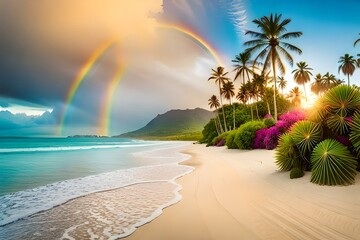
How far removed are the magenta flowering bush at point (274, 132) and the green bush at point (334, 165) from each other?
8.05m

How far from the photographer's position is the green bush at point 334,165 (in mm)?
7145

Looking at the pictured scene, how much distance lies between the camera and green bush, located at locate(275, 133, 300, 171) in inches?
360

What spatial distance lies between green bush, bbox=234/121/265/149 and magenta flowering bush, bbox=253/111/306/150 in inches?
25.5

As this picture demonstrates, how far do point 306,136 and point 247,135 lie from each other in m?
17.9

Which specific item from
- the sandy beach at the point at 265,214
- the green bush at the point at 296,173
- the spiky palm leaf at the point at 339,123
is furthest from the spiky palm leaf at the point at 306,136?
the sandy beach at the point at 265,214

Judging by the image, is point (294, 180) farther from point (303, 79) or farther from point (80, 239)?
point (303, 79)

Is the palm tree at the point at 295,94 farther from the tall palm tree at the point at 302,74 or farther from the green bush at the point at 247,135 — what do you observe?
the green bush at the point at 247,135

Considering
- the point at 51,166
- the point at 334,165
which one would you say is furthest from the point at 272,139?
the point at 51,166

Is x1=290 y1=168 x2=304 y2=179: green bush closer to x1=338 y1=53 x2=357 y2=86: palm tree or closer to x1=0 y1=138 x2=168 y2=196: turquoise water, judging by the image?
x1=0 y1=138 x2=168 y2=196: turquoise water

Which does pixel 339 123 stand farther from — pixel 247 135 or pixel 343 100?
pixel 247 135

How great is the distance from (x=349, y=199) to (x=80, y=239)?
609 centimetres

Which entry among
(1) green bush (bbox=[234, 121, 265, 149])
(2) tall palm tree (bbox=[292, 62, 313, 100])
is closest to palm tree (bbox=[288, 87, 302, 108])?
(2) tall palm tree (bbox=[292, 62, 313, 100])

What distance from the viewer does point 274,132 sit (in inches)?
850

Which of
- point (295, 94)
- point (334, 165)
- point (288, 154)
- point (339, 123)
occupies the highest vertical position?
point (295, 94)
